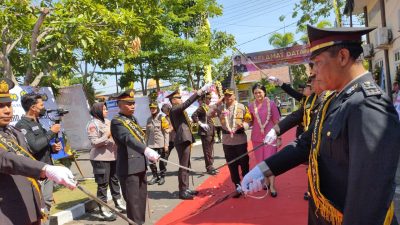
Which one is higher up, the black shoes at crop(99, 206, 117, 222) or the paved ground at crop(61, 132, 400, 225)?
the black shoes at crop(99, 206, 117, 222)

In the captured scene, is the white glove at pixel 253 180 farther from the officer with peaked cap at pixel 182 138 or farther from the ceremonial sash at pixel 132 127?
the officer with peaked cap at pixel 182 138

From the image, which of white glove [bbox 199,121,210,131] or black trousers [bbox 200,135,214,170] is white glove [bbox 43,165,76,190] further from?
black trousers [bbox 200,135,214,170]

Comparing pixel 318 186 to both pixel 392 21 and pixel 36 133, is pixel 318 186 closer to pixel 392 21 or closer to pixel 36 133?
pixel 36 133

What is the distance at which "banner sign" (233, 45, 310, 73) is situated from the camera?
22.5 meters

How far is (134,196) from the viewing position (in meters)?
4.33

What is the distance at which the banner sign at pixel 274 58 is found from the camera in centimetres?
2250

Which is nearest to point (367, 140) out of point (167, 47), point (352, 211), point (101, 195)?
point (352, 211)

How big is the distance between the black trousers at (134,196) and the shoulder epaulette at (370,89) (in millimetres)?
3231

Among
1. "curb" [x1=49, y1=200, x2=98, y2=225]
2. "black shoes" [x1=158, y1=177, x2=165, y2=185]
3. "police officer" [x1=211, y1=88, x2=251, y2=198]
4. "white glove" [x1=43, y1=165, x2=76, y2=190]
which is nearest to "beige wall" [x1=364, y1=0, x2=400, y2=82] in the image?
"police officer" [x1=211, y1=88, x2=251, y2=198]

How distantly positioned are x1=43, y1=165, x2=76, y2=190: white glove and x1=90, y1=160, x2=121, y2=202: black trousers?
2.87m

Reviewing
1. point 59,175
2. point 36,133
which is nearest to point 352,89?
Answer: point 59,175

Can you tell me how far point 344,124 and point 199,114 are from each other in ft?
23.1

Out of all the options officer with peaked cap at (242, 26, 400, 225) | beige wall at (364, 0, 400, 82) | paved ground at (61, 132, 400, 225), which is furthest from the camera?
beige wall at (364, 0, 400, 82)

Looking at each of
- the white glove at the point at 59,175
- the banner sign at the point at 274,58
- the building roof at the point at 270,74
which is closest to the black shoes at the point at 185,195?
the white glove at the point at 59,175
